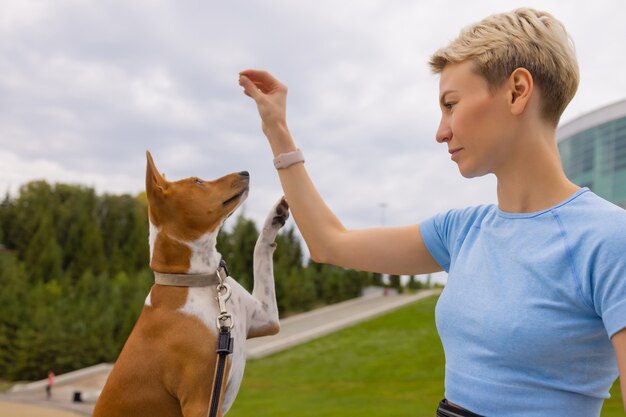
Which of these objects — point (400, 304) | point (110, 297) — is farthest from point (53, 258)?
point (400, 304)

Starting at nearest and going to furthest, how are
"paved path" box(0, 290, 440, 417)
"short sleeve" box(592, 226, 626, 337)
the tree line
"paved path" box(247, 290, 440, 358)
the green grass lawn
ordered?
"short sleeve" box(592, 226, 626, 337) < "paved path" box(0, 290, 440, 417) < the green grass lawn < the tree line < "paved path" box(247, 290, 440, 358)

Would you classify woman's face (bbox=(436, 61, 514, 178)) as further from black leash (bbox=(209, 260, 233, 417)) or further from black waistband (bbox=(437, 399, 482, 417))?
black leash (bbox=(209, 260, 233, 417))

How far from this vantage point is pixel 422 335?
112 ft

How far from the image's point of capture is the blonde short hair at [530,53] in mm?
1602

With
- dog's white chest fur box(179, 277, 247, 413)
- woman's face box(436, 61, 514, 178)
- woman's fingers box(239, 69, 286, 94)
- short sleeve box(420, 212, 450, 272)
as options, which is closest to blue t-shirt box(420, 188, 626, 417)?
woman's face box(436, 61, 514, 178)

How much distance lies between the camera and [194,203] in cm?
191

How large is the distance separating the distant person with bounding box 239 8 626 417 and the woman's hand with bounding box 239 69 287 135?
0.50m

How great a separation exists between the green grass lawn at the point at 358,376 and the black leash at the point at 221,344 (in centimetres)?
1431

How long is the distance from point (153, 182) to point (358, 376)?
2512 cm

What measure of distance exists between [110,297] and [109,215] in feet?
57.4

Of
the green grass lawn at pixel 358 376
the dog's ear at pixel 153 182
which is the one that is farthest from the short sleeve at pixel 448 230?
the green grass lawn at pixel 358 376

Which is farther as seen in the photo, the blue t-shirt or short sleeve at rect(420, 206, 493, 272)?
short sleeve at rect(420, 206, 493, 272)

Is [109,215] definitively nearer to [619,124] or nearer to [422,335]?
[422,335]

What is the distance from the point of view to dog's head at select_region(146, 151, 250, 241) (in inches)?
74.9
